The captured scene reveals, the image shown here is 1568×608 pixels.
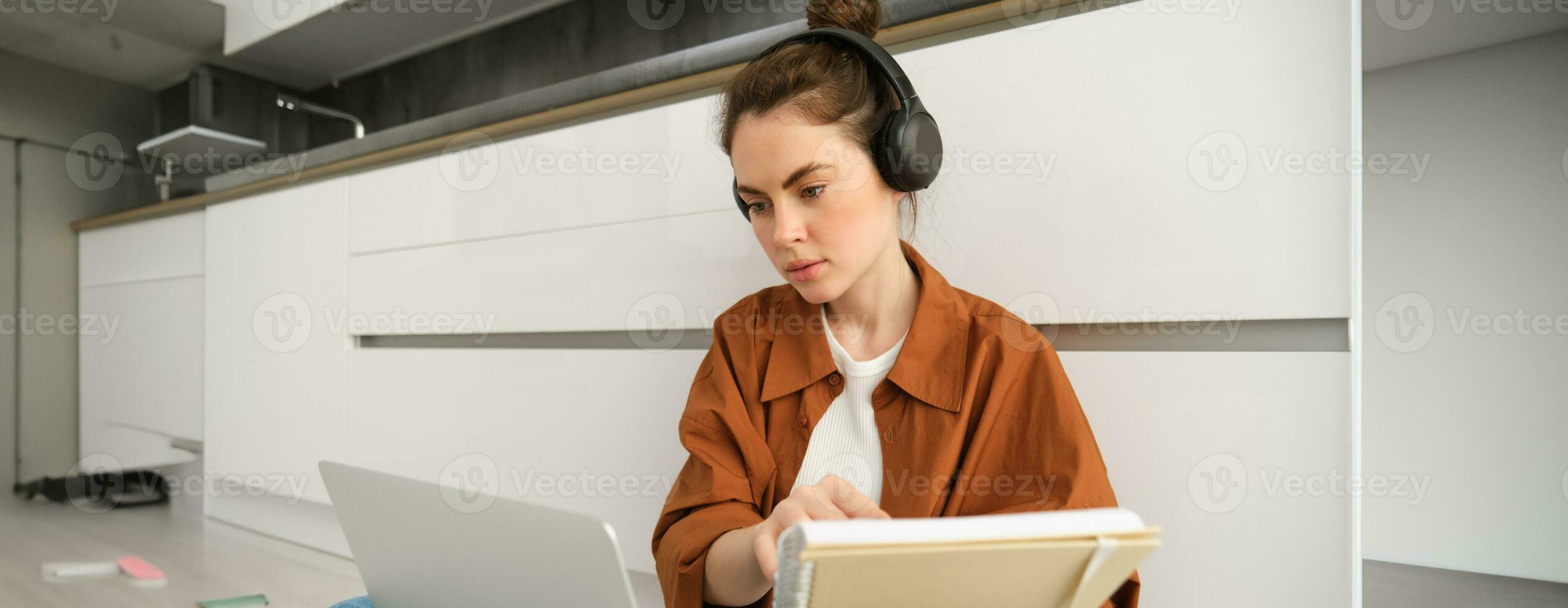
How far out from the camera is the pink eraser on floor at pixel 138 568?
5.44 feet

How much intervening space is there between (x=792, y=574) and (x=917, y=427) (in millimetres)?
377

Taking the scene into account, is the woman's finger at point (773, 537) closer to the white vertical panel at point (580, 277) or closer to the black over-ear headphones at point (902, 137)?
the black over-ear headphones at point (902, 137)

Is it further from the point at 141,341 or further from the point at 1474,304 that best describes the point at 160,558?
the point at 1474,304

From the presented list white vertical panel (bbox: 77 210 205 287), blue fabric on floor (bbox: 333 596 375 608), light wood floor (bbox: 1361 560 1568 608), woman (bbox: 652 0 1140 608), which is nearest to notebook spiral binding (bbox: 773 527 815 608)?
woman (bbox: 652 0 1140 608)

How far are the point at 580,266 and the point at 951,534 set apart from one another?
3.61 feet

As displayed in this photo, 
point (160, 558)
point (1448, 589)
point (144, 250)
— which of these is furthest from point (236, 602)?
point (1448, 589)

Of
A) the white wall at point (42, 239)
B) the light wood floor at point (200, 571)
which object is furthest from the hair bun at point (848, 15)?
the white wall at point (42, 239)

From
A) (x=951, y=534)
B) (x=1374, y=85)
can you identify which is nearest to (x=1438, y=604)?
(x=1374, y=85)

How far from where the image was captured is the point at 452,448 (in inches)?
60.6

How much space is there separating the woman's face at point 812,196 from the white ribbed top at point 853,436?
0.31 ft

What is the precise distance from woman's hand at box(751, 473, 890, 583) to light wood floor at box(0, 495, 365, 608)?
53.1 inches

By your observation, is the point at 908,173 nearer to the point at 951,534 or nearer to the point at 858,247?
the point at 858,247

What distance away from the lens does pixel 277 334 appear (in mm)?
1912

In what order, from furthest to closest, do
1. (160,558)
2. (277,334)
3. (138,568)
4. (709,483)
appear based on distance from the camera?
(277,334) < (160,558) < (138,568) < (709,483)
